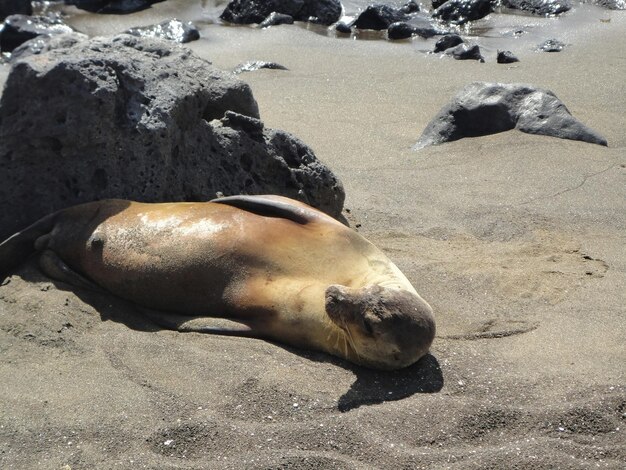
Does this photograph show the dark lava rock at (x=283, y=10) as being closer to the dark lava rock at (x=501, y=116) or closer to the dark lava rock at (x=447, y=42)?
the dark lava rock at (x=447, y=42)

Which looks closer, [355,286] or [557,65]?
[355,286]

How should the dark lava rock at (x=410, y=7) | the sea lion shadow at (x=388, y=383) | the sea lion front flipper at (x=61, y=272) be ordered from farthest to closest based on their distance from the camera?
the dark lava rock at (x=410, y=7) < the sea lion front flipper at (x=61, y=272) < the sea lion shadow at (x=388, y=383)

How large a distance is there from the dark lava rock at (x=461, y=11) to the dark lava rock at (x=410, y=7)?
404mm

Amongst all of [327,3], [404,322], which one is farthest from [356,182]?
[327,3]

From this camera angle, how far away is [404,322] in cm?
412

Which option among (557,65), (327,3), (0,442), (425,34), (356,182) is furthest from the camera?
(327,3)

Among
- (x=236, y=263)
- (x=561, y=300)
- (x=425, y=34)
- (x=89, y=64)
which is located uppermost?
(x=89, y=64)

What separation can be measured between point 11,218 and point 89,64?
0.97m

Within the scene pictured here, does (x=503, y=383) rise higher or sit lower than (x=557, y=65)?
higher

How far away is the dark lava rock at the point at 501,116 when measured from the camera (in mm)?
7629

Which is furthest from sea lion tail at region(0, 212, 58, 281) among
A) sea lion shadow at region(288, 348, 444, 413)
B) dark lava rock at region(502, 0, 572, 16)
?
dark lava rock at region(502, 0, 572, 16)

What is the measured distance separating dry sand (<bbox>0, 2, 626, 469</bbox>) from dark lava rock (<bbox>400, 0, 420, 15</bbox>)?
24.2ft

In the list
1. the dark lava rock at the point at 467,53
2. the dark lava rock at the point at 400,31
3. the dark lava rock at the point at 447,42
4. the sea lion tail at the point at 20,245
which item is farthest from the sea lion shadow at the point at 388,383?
the dark lava rock at the point at 400,31

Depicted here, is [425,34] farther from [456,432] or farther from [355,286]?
[456,432]
